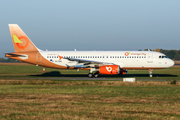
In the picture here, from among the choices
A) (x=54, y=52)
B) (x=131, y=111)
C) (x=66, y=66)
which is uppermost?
(x=54, y=52)

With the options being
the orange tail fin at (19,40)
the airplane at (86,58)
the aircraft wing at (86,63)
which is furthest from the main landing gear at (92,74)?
the orange tail fin at (19,40)

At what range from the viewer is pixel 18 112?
12.2 meters

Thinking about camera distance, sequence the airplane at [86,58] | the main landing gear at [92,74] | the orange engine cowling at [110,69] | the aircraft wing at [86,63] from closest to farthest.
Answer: the orange engine cowling at [110,69] < the aircraft wing at [86,63] < the airplane at [86,58] < the main landing gear at [92,74]

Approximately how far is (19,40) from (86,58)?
12.0 meters

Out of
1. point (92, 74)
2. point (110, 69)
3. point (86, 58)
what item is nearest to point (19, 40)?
point (86, 58)

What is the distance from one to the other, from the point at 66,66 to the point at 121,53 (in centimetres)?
950

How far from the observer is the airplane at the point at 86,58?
37969mm

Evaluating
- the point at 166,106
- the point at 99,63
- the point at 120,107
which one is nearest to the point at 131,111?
the point at 120,107

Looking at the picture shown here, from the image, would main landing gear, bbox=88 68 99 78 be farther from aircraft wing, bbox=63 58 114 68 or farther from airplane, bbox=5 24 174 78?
aircraft wing, bbox=63 58 114 68

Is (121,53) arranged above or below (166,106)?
above

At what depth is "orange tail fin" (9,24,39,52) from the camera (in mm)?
39781

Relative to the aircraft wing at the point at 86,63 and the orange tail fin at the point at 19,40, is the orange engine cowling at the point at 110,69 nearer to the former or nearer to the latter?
the aircraft wing at the point at 86,63

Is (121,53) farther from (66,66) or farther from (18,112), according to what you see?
(18,112)

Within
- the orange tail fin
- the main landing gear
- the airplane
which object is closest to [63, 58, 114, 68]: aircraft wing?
the airplane
